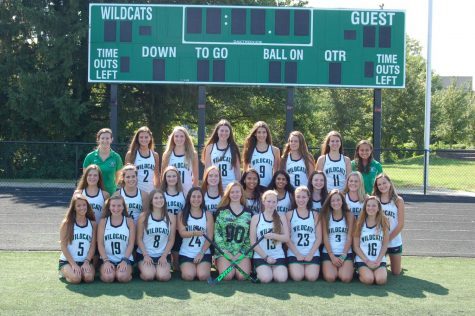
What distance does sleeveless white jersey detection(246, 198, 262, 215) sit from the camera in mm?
6461

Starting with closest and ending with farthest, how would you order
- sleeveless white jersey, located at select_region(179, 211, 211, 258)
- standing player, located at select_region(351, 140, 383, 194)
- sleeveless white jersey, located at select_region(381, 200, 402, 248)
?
sleeveless white jersey, located at select_region(179, 211, 211, 258) < sleeveless white jersey, located at select_region(381, 200, 402, 248) < standing player, located at select_region(351, 140, 383, 194)

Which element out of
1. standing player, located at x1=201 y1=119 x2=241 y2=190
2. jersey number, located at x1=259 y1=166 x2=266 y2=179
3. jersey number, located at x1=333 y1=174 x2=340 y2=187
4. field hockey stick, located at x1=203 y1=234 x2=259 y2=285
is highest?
standing player, located at x1=201 y1=119 x2=241 y2=190

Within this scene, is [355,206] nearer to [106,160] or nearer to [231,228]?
[231,228]

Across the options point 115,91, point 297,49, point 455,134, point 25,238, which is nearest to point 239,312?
point 25,238

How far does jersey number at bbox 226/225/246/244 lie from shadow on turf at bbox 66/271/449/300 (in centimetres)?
46

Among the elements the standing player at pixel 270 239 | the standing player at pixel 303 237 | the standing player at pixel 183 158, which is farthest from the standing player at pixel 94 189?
the standing player at pixel 303 237

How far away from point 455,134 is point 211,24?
3540 centimetres

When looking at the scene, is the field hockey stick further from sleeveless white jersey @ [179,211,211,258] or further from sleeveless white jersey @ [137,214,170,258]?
sleeveless white jersey @ [137,214,170,258]

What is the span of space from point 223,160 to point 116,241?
5.16ft

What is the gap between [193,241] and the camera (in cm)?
630

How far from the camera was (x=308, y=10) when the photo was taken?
15.0 meters


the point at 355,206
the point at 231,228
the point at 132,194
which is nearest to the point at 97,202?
the point at 132,194

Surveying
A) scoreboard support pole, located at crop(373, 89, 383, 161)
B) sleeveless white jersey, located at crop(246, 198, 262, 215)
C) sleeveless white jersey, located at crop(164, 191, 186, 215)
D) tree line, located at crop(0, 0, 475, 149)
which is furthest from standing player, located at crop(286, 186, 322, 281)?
tree line, located at crop(0, 0, 475, 149)

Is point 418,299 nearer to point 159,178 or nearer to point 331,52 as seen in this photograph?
point 159,178
